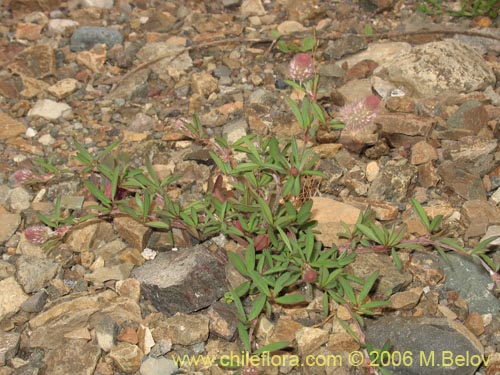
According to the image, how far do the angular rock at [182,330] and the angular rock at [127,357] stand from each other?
0.10 metres

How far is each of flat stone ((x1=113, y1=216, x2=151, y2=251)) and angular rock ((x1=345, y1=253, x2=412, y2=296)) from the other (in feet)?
2.95

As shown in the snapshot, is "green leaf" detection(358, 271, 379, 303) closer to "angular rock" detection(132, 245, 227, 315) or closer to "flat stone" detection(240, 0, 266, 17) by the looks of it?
"angular rock" detection(132, 245, 227, 315)

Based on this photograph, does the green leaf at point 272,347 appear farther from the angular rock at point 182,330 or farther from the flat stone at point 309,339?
the angular rock at point 182,330

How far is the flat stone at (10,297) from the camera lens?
269cm

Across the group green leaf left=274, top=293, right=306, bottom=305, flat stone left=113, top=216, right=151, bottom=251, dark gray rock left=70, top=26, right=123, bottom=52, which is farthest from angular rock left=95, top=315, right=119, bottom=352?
dark gray rock left=70, top=26, right=123, bottom=52

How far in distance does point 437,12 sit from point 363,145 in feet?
4.83

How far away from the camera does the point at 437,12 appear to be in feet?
13.9

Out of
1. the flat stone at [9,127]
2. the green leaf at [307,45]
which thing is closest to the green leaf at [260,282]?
the flat stone at [9,127]

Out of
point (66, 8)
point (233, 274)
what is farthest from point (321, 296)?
point (66, 8)

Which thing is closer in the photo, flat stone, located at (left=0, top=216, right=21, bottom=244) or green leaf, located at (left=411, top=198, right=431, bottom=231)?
green leaf, located at (left=411, top=198, right=431, bottom=231)

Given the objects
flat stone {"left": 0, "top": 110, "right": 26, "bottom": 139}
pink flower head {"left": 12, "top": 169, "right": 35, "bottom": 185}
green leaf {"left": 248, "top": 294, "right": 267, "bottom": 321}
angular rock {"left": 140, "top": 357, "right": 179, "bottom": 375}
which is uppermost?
green leaf {"left": 248, "top": 294, "right": 267, "bottom": 321}

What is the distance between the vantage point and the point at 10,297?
272cm

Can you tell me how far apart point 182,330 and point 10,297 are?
2.45 feet

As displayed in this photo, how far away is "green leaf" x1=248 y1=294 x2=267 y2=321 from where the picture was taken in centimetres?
247
